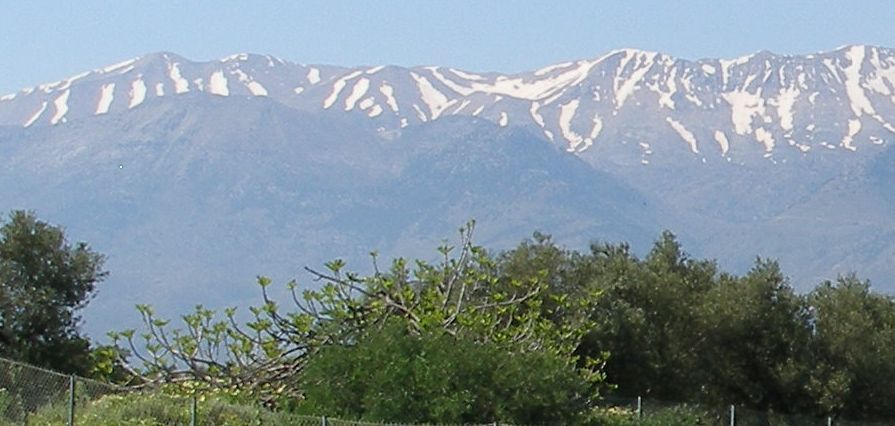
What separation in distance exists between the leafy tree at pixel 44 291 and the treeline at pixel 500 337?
4 centimetres

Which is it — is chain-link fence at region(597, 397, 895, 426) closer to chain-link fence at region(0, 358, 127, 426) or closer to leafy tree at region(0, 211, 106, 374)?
chain-link fence at region(0, 358, 127, 426)

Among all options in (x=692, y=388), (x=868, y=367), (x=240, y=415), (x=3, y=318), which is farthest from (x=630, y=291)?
(x=240, y=415)

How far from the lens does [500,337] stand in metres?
29.2

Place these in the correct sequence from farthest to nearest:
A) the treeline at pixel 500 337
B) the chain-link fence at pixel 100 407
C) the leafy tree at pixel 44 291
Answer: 1. the leafy tree at pixel 44 291
2. the treeline at pixel 500 337
3. the chain-link fence at pixel 100 407

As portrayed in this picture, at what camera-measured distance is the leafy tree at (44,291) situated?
33.2 meters

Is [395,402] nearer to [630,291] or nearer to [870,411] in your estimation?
[630,291]

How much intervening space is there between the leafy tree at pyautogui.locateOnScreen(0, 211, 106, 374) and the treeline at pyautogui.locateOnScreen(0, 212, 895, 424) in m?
0.04

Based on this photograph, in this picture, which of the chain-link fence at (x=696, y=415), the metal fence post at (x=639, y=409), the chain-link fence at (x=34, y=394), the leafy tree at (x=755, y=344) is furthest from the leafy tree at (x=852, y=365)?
the chain-link fence at (x=34, y=394)

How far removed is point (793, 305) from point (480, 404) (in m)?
18.8

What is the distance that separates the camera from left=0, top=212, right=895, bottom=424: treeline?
1021 inches

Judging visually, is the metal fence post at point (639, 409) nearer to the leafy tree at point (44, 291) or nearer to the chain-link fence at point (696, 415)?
the chain-link fence at point (696, 415)

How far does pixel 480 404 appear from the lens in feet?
84.5

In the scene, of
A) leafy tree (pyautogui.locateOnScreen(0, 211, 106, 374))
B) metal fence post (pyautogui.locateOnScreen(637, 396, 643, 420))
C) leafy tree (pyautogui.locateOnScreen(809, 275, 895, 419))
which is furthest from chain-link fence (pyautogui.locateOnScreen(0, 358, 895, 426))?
leafy tree (pyautogui.locateOnScreen(809, 275, 895, 419))

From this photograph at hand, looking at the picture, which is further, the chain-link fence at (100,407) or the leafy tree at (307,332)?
the leafy tree at (307,332)
